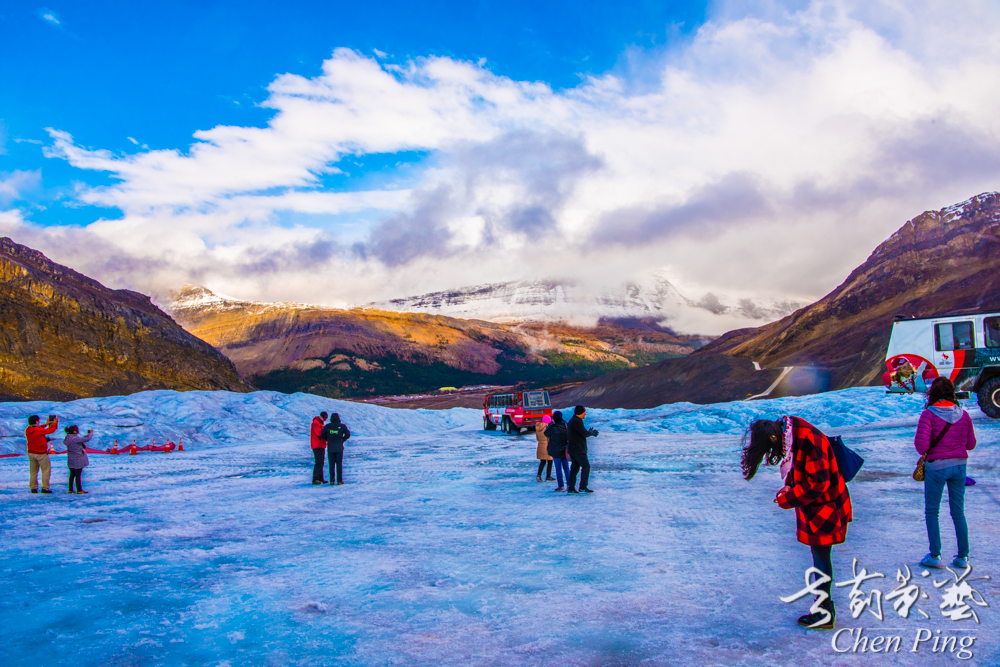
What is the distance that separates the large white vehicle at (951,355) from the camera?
20.3 metres

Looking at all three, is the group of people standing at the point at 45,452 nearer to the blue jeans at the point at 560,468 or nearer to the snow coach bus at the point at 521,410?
the blue jeans at the point at 560,468

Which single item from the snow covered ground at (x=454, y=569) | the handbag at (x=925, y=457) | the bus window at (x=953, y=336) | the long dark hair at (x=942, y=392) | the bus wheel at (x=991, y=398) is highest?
the bus window at (x=953, y=336)

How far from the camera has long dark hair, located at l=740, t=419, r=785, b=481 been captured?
4.64m

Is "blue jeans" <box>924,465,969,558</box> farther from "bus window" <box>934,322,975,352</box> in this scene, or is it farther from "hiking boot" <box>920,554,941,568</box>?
"bus window" <box>934,322,975,352</box>

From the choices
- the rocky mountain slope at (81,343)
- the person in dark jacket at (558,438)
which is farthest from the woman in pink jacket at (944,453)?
the rocky mountain slope at (81,343)

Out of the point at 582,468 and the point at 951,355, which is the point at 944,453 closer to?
the point at 582,468

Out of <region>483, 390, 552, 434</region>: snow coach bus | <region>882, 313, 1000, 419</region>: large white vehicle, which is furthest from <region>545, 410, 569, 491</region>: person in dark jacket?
<region>483, 390, 552, 434</region>: snow coach bus

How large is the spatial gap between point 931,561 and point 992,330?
62.5 ft

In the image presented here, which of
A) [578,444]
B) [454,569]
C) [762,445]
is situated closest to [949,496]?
[762,445]

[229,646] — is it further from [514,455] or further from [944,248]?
[944,248]

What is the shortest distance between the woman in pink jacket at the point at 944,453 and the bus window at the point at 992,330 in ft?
61.1

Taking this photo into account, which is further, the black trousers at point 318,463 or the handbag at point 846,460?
the black trousers at point 318,463

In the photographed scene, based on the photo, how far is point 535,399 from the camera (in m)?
32.2

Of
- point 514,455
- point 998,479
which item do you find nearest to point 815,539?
point 998,479
